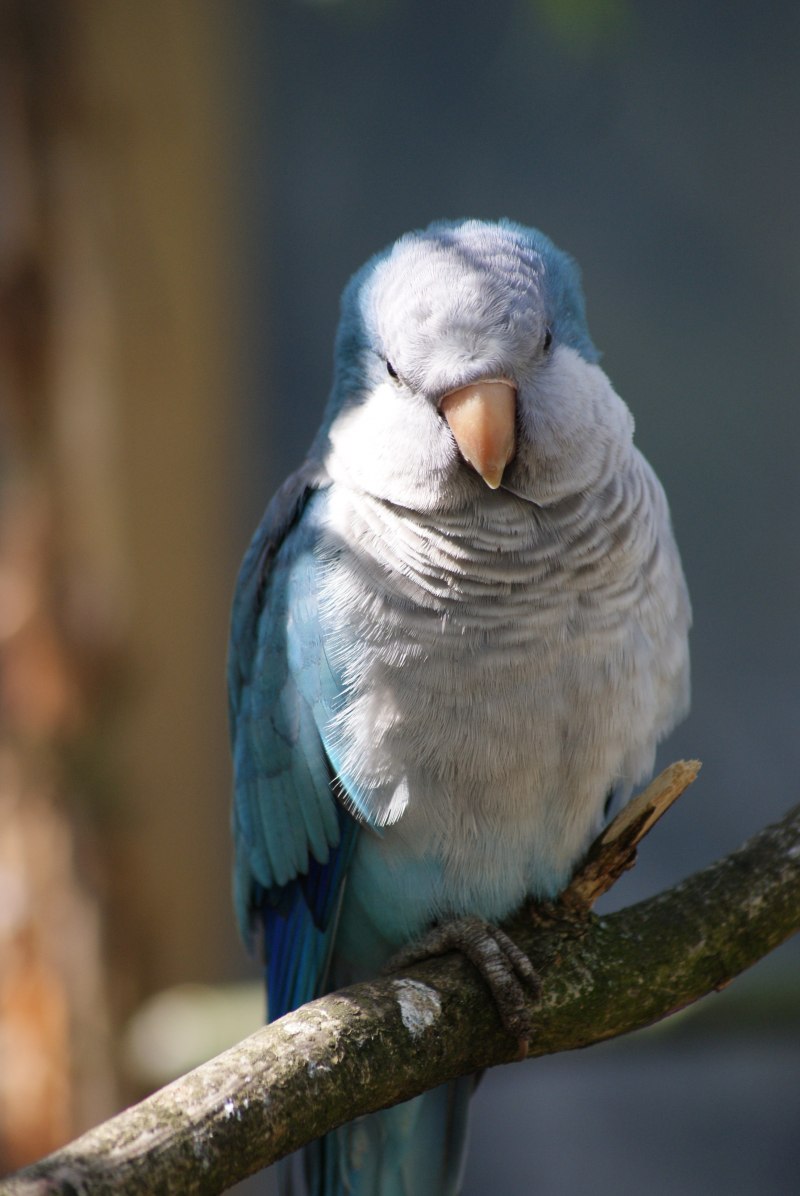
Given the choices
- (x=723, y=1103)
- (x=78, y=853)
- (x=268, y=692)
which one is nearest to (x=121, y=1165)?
(x=268, y=692)

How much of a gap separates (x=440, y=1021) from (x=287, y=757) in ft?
1.52

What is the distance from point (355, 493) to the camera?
5.51 feet

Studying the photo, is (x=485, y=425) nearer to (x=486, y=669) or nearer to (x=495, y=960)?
(x=486, y=669)

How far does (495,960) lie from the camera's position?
156 centimetres

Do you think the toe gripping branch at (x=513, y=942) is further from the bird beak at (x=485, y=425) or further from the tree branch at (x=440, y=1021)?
the bird beak at (x=485, y=425)

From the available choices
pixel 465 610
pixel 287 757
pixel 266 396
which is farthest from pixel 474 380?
pixel 266 396

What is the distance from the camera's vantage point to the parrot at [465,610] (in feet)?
5.19

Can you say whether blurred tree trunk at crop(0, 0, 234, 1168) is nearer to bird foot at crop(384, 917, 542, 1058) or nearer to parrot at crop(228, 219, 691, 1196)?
parrot at crop(228, 219, 691, 1196)

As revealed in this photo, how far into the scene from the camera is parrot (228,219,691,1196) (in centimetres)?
158

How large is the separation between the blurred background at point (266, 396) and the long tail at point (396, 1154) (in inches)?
32.8

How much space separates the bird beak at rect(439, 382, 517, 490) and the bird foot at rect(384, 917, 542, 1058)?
60cm

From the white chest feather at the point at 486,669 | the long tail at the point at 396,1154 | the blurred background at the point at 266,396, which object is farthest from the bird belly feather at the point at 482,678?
the blurred background at the point at 266,396

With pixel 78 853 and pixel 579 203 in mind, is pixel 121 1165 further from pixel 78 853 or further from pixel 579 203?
pixel 579 203

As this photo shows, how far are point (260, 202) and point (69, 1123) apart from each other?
2.62m
